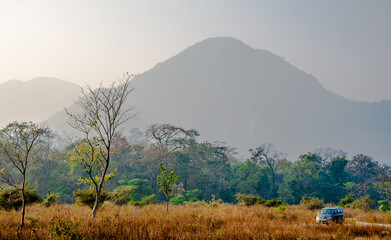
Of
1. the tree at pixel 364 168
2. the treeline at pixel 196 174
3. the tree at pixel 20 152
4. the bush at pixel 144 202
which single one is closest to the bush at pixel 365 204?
the treeline at pixel 196 174

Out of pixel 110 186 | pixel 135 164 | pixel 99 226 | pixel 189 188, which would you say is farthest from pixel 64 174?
pixel 99 226

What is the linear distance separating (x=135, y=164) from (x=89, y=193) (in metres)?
33.0

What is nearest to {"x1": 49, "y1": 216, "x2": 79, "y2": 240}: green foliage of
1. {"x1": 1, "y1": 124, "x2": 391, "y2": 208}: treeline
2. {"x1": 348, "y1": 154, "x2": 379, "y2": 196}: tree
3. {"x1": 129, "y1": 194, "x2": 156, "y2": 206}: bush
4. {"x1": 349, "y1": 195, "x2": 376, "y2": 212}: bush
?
{"x1": 129, "y1": 194, "x2": 156, "y2": 206}: bush

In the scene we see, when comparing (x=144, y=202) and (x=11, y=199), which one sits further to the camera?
(x=144, y=202)

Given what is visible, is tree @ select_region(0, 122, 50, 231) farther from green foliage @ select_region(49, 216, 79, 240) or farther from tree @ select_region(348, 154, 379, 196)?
tree @ select_region(348, 154, 379, 196)

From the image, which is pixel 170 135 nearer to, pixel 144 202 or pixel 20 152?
pixel 144 202

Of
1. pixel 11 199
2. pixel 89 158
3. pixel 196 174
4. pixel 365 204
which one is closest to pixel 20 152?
pixel 89 158

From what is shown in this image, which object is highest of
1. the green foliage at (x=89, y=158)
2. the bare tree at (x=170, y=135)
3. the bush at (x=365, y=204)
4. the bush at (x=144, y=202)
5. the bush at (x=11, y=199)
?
the bare tree at (x=170, y=135)

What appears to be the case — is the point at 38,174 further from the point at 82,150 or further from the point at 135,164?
the point at 82,150

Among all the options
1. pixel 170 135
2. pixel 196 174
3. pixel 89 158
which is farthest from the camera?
pixel 170 135

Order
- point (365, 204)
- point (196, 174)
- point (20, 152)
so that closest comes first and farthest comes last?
point (20, 152) < point (365, 204) < point (196, 174)

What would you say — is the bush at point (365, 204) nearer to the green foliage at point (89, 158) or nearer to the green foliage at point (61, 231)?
the green foliage at point (89, 158)

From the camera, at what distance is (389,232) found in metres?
10.6

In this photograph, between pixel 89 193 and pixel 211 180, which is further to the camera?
pixel 211 180
